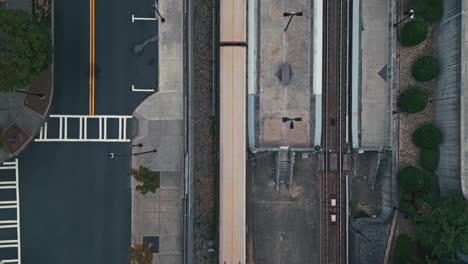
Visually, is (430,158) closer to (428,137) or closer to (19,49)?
(428,137)

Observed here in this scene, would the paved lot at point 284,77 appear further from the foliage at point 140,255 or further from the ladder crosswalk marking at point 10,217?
→ the ladder crosswalk marking at point 10,217

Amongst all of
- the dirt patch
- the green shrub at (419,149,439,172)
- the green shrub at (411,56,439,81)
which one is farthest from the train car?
the green shrub at (419,149,439,172)

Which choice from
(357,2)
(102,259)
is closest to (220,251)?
(102,259)

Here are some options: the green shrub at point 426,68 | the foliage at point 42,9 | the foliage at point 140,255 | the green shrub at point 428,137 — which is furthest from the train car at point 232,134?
the green shrub at point 428,137

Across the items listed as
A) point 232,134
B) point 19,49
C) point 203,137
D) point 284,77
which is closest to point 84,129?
point 19,49

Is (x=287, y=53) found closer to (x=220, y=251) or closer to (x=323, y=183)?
(x=323, y=183)

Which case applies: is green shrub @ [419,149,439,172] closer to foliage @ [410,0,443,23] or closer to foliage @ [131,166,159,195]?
foliage @ [410,0,443,23]
